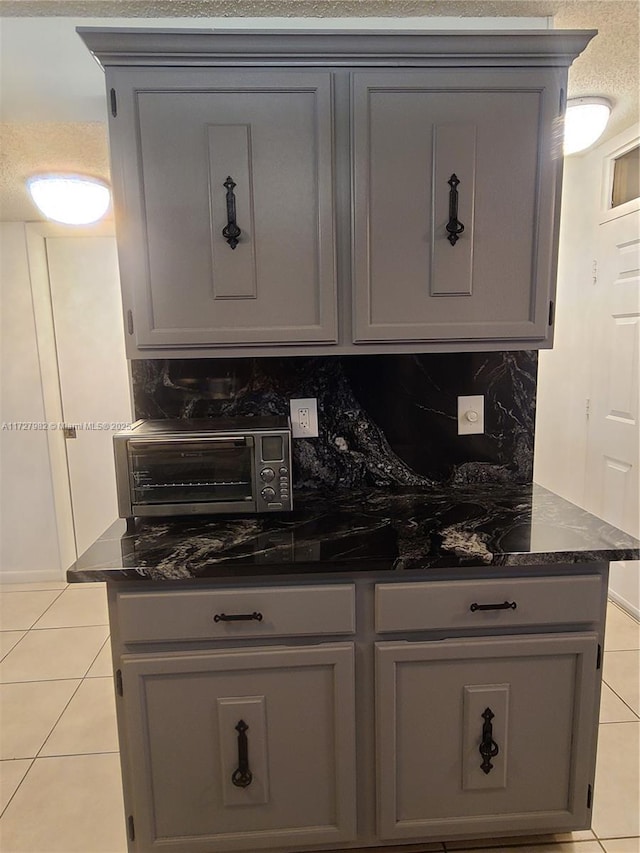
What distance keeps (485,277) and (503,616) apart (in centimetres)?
96

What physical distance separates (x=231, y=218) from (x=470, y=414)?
3.50 ft

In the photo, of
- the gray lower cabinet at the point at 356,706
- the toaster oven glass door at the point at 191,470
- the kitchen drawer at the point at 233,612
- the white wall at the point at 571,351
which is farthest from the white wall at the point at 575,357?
the toaster oven glass door at the point at 191,470

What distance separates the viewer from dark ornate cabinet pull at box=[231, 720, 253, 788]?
1261 mm

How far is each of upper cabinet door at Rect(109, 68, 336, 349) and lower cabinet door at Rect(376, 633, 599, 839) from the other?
0.98m

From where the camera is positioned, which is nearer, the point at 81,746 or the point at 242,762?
the point at 242,762

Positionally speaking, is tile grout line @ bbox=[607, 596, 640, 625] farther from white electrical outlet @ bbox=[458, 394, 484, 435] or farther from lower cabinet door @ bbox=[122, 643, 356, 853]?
lower cabinet door @ bbox=[122, 643, 356, 853]

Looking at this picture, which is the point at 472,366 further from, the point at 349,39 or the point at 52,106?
the point at 52,106

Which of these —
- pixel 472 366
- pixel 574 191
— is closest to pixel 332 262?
pixel 472 366

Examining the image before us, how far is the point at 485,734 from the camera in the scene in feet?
4.24

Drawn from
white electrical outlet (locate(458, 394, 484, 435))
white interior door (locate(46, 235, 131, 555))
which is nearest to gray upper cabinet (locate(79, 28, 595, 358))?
white electrical outlet (locate(458, 394, 484, 435))

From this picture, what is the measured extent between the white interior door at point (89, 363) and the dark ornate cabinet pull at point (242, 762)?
2.27 meters

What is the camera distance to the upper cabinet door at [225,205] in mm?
1324

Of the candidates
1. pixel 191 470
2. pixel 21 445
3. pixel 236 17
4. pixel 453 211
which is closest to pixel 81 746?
pixel 191 470

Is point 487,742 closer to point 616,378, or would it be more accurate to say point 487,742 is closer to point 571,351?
point 616,378
